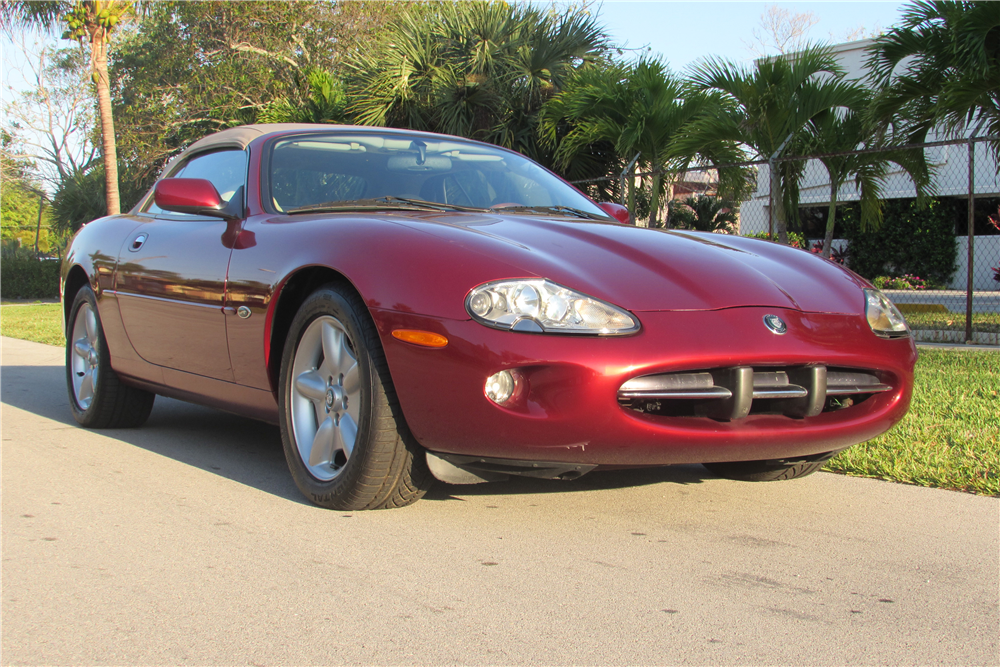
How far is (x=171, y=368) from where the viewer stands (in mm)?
4168

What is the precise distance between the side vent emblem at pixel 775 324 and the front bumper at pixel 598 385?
0.06ft

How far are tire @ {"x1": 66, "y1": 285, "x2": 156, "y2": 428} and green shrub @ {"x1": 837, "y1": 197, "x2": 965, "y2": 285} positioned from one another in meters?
18.8

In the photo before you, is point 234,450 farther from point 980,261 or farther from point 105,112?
point 980,261

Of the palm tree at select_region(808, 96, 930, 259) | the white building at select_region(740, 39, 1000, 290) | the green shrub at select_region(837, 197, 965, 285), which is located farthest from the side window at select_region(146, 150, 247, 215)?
the green shrub at select_region(837, 197, 965, 285)

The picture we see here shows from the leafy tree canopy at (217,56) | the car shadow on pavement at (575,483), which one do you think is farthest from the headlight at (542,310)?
the leafy tree canopy at (217,56)

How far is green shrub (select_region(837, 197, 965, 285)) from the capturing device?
68.9 ft

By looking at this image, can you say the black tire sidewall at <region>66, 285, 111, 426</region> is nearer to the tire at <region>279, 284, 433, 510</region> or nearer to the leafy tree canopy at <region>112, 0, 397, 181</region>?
the tire at <region>279, 284, 433, 510</region>

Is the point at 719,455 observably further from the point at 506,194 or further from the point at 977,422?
the point at 977,422

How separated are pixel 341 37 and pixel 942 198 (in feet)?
57.9

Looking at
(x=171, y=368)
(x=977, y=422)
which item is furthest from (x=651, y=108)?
(x=171, y=368)

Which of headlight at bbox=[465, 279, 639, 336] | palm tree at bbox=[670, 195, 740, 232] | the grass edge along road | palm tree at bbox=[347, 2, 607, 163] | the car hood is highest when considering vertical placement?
palm tree at bbox=[347, 2, 607, 163]

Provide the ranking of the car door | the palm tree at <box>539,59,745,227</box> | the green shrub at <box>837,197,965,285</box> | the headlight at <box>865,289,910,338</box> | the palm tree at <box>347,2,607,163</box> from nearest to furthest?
the headlight at <box>865,289,910,338</box> < the car door < the palm tree at <box>539,59,745,227</box> < the palm tree at <box>347,2,607,163</box> < the green shrub at <box>837,197,965,285</box>

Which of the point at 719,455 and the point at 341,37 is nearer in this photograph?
the point at 719,455

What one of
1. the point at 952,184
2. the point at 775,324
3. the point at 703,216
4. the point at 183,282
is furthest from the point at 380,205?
the point at 703,216
